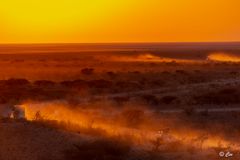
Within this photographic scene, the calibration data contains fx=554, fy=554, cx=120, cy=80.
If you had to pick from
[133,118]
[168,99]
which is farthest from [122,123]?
[168,99]

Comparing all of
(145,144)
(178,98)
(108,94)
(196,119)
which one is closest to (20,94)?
(108,94)

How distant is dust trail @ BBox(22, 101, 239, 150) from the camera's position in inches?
771

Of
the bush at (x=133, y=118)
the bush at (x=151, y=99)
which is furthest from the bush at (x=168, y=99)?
the bush at (x=133, y=118)

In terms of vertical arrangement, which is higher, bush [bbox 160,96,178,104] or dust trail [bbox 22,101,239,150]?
dust trail [bbox 22,101,239,150]

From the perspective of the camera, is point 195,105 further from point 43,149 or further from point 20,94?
point 43,149

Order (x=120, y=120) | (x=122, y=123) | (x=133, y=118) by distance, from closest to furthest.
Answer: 1. (x=122, y=123)
2. (x=120, y=120)
3. (x=133, y=118)

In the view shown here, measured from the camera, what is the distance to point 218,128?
26672mm

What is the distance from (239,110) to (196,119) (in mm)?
5535

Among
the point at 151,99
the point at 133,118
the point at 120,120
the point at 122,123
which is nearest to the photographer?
the point at 122,123

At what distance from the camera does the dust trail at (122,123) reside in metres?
19.6

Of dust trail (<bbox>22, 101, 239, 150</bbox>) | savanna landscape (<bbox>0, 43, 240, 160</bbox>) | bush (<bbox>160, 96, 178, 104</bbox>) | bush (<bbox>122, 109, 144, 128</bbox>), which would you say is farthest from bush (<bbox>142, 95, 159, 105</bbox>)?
bush (<bbox>122, 109, 144, 128</bbox>)

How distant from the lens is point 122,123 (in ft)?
89.8

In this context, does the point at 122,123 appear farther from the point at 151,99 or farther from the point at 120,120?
the point at 151,99

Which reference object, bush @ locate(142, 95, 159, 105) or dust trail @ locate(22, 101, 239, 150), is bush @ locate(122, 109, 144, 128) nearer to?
dust trail @ locate(22, 101, 239, 150)
